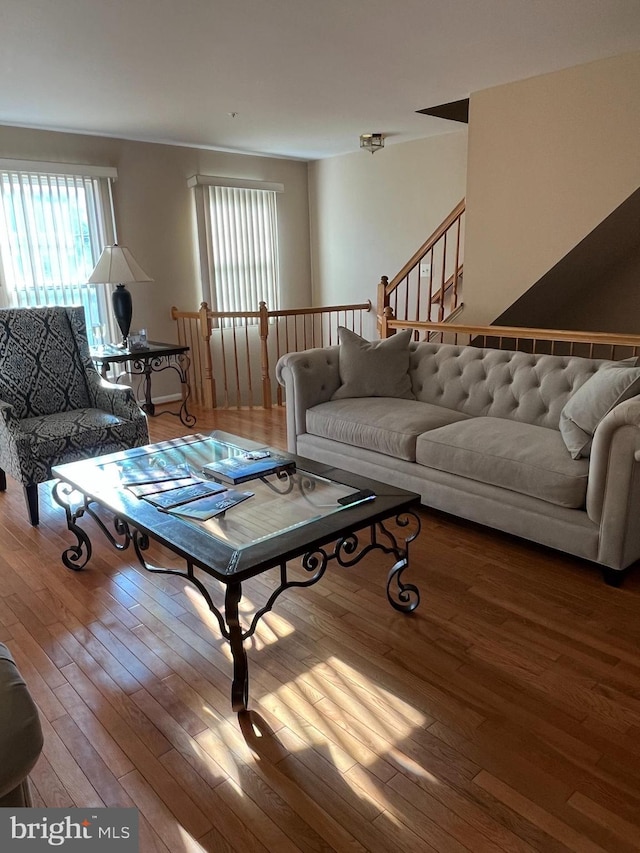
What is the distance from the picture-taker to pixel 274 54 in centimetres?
325

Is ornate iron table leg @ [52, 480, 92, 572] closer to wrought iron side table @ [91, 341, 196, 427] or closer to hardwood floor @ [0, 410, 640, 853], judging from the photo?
hardwood floor @ [0, 410, 640, 853]

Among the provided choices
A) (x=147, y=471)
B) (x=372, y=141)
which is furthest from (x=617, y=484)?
(x=372, y=141)

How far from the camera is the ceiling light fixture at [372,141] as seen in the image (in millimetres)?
5309

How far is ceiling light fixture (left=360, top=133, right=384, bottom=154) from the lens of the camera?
5309 millimetres

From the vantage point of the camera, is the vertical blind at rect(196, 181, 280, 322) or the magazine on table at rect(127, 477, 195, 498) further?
the vertical blind at rect(196, 181, 280, 322)

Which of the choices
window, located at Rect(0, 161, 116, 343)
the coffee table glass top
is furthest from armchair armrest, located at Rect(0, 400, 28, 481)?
window, located at Rect(0, 161, 116, 343)

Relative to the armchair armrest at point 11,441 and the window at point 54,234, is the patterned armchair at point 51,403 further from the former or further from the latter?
the window at point 54,234

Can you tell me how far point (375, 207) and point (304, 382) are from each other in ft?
10.8

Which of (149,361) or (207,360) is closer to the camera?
(149,361)

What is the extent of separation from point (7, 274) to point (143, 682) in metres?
3.98

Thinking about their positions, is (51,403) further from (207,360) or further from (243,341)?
(243,341)

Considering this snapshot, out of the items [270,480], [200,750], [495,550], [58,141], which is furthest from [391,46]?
[200,750]

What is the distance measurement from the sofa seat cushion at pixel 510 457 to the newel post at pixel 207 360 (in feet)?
9.98

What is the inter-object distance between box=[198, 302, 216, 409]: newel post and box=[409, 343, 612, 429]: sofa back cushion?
2.35 metres
